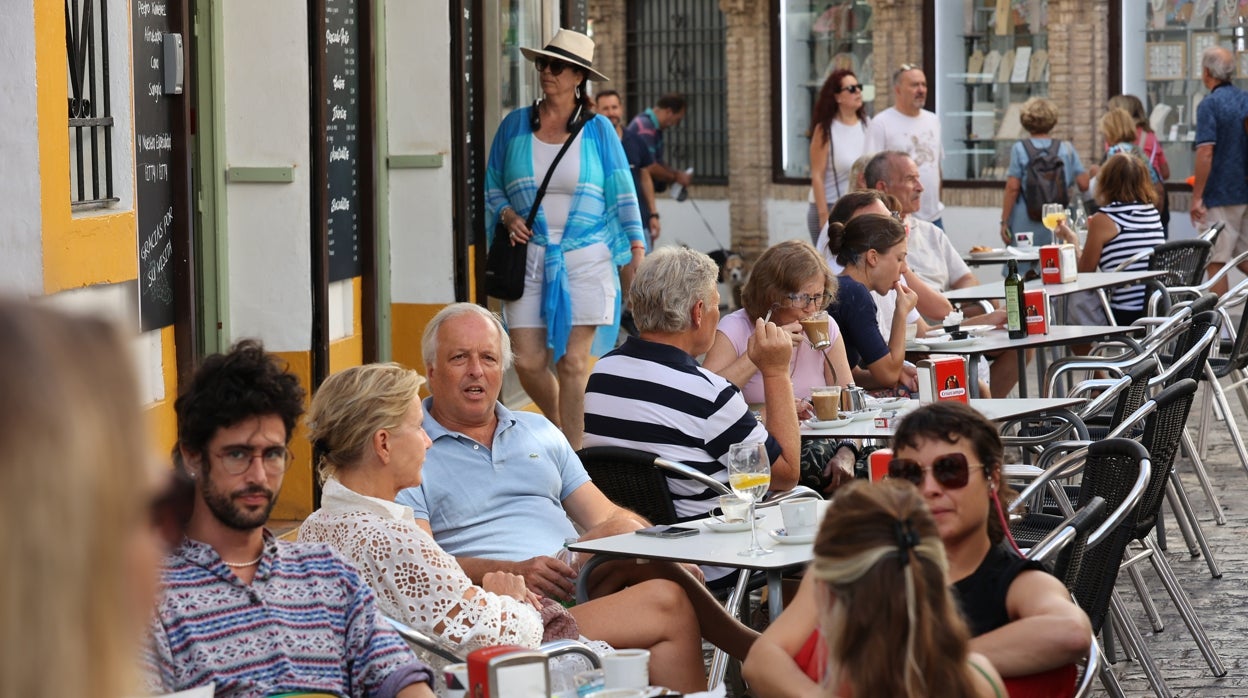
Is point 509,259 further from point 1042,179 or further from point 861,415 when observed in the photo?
point 1042,179

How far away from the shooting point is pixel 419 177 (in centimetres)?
888

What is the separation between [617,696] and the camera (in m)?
2.99

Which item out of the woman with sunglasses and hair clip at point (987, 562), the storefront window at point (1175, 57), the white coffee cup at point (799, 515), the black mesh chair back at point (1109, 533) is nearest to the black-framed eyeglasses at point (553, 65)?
the black mesh chair back at point (1109, 533)

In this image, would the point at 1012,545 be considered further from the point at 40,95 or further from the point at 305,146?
the point at 305,146

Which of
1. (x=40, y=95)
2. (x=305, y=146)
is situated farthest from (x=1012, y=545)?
(x=305, y=146)

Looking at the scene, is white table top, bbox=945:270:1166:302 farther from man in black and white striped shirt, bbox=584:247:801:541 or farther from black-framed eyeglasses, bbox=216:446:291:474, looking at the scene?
black-framed eyeglasses, bbox=216:446:291:474

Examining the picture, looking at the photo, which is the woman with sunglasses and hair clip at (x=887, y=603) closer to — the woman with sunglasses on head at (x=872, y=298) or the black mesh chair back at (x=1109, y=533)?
the black mesh chair back at (x=1109, y=533)

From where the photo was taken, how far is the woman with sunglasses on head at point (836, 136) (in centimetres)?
1208

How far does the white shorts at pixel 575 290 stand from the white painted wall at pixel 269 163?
1375 millimetres

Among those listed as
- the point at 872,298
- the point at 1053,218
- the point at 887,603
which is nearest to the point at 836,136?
the point at 1053,218

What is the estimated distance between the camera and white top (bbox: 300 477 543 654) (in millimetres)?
3707

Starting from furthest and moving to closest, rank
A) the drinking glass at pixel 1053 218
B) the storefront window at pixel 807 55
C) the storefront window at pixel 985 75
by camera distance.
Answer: the storefront window at pixel 807 55
the storefront window at pixel 985 75
the drinking glass at pixel 1053 218

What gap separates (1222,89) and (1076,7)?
3963 millimetres

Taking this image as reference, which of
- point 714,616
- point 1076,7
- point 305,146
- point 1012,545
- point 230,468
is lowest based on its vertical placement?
point 714,616
